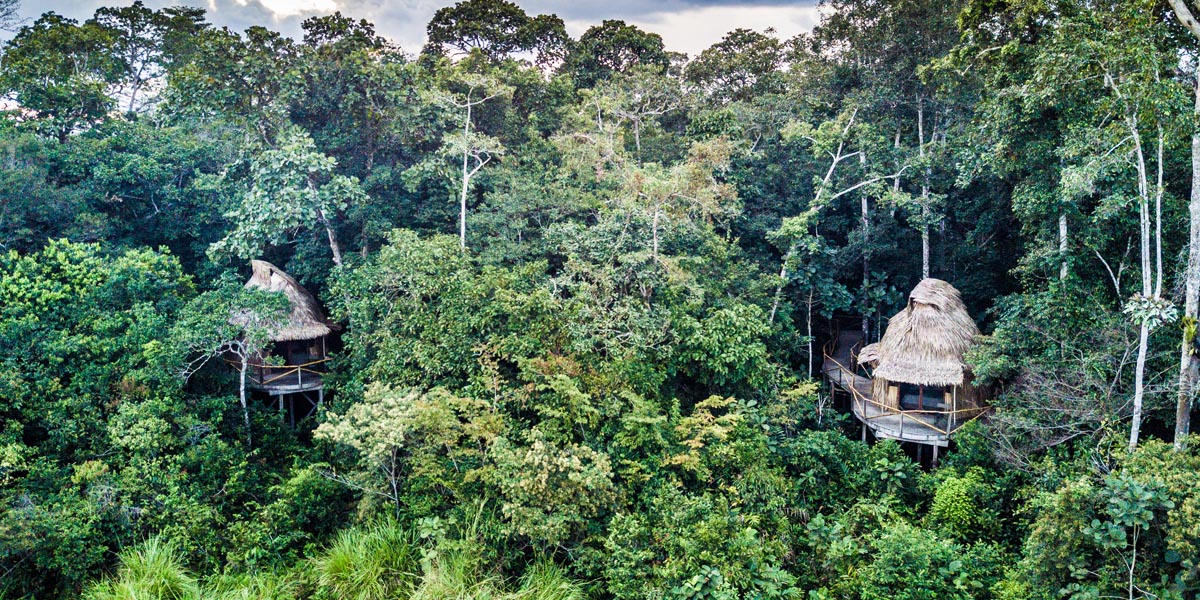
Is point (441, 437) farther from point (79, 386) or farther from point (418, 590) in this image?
point (79, 386)

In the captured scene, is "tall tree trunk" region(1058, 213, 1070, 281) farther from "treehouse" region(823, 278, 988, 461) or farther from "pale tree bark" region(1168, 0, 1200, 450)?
"treehouse" region(823, 278, 988, 461)

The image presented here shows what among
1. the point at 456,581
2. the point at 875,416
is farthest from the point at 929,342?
the point at 456,581

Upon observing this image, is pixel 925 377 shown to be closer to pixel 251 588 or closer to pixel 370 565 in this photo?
pixel 370 565

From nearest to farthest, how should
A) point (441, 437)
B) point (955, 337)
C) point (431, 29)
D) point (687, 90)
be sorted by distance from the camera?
1. point (441, 437)
2. point (955, 337)
3. point (687, 90)
4. point (431, 29)

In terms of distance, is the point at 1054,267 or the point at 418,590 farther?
the point at 1054,267

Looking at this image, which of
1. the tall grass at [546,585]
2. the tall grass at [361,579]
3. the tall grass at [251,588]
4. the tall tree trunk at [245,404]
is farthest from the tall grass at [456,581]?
the tall tree trunk at [245,404]

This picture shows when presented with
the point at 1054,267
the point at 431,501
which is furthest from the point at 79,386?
the point at 1054,267

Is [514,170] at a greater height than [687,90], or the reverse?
[687,90]

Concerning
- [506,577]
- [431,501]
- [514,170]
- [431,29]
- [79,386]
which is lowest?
[506,577]

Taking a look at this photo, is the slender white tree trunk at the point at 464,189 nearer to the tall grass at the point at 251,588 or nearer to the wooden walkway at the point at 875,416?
the tall grass at the point at 251,588

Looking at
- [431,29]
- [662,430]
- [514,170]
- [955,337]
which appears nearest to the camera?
[662,430]
